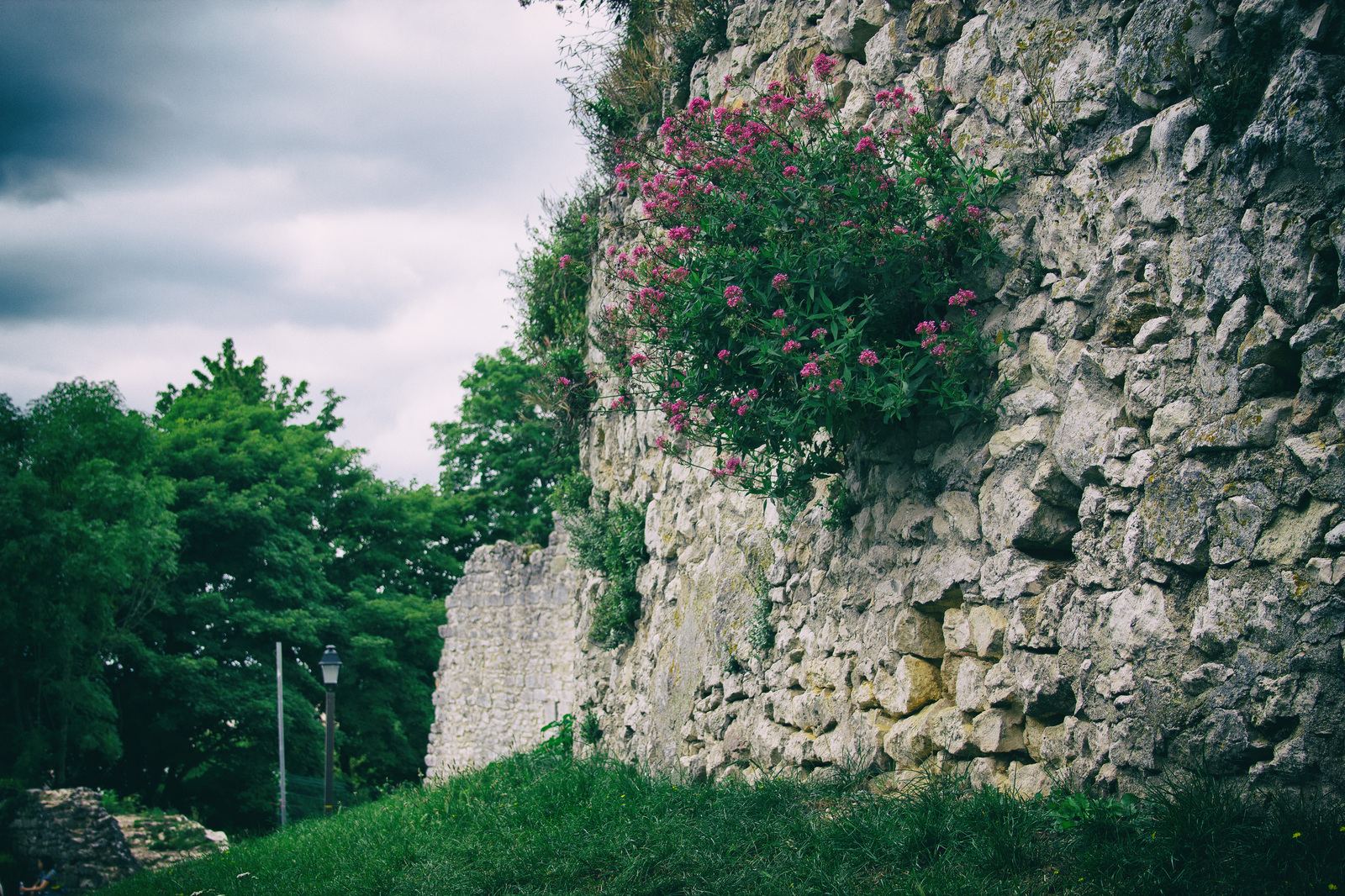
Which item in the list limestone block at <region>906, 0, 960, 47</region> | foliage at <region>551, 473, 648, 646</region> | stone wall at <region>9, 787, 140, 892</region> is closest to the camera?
limestone block at <region>906, 0, 960, 47</region>

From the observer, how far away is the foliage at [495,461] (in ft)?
77.8

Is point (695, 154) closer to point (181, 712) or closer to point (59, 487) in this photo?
point (59, 487)

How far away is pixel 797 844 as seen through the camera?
13.4ft

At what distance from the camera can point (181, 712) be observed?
1897 centimetres

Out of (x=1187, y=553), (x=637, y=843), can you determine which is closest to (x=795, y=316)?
(x=1187, y=553)

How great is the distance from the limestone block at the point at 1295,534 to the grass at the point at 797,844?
839mm

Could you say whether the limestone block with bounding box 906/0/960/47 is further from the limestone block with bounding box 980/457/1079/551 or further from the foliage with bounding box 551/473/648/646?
the foliage with bounding box 551/473/648/646

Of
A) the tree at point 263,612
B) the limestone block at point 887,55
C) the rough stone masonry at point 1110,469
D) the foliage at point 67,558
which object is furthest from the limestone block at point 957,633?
the tree at point 263,612

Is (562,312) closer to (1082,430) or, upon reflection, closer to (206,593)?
(1082,430)

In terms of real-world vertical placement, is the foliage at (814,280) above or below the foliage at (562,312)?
below

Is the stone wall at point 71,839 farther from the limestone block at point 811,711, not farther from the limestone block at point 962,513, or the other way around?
the limestone block at point 962,513

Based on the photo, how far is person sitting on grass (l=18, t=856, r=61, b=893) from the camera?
1147 centimetres

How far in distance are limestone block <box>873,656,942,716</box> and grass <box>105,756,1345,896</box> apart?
442 mm

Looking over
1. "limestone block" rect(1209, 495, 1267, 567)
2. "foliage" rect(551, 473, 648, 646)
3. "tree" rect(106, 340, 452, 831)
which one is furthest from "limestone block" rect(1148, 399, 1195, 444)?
"tree" rect(106, 340, 452, 831)
